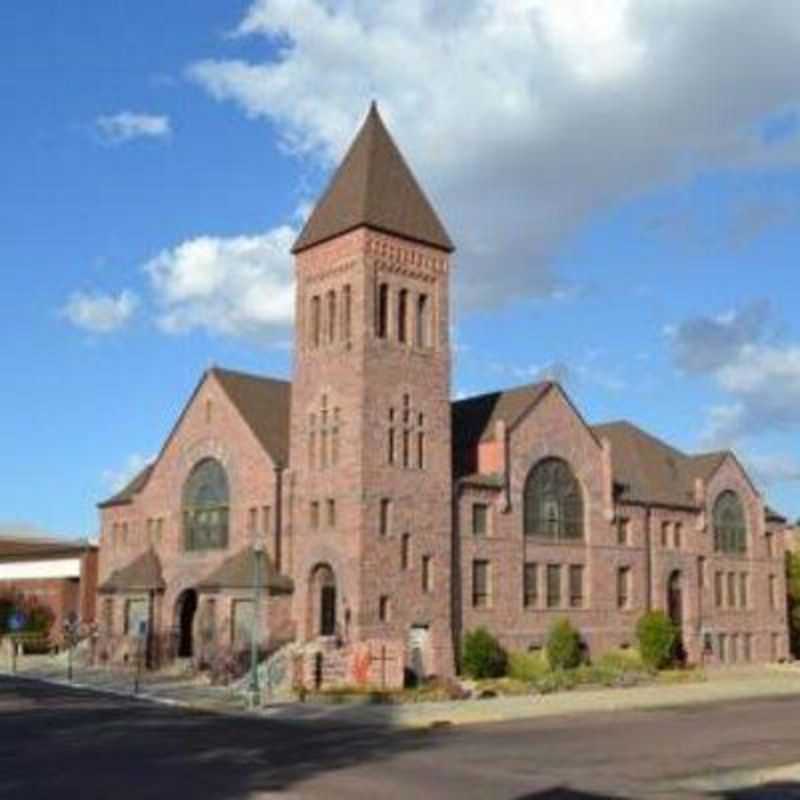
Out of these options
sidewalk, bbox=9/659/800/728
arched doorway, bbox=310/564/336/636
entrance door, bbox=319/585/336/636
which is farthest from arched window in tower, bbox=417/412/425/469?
sidewalk, bbox=9/659/800/728

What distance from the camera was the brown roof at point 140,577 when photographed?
59.2 meters

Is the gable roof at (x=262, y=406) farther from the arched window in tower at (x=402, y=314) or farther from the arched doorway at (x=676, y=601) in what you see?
the arched doorway at (x=676, y=601)

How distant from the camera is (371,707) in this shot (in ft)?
125

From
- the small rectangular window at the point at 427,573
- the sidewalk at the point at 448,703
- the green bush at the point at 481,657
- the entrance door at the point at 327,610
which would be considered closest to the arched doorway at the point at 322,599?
the entrance door at the point at 327,610

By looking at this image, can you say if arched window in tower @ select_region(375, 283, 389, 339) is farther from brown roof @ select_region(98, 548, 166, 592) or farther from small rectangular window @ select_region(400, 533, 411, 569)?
brown roof @ select_region(98, 548, 166, 592)

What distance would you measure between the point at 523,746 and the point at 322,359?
27.2m

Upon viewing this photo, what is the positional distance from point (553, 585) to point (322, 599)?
11.2 metres

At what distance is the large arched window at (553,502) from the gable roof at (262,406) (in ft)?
34.7

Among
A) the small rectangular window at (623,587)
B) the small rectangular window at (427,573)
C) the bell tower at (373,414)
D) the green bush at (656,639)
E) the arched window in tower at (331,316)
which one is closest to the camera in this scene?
the bell tower at (373,414)

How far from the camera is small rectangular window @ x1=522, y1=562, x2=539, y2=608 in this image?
55.3 meters

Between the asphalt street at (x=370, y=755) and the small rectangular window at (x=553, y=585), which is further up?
the small rectangular window at (x=553, y=585)

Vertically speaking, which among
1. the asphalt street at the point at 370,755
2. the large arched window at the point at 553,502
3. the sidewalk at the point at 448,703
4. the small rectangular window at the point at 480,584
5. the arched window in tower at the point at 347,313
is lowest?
the asphalt street at the point at 370,755

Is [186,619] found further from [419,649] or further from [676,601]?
[676,601]

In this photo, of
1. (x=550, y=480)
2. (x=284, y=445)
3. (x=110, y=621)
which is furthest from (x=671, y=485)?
(x=110, y=621)
